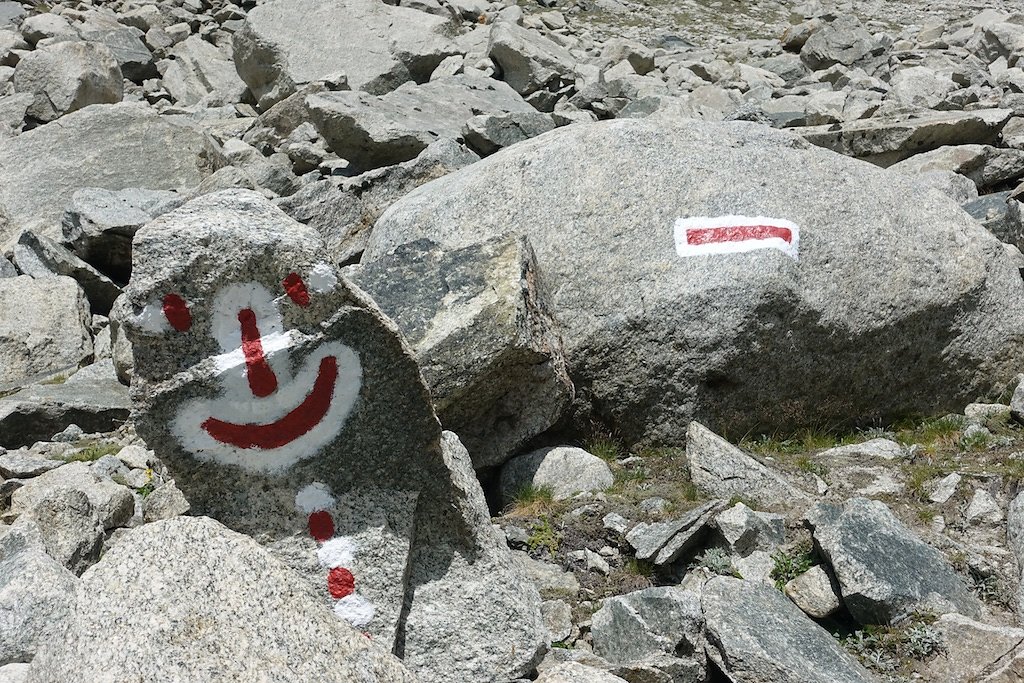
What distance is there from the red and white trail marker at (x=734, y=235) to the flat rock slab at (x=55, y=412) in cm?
507

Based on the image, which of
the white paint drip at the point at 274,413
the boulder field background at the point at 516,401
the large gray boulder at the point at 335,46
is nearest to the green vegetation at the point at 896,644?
the boulder field background at the point at 516,401

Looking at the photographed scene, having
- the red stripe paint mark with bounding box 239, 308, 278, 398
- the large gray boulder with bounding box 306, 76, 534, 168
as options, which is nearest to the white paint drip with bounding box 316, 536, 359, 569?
the red stripe paint mark with bounding box 239, 308, 278, 398

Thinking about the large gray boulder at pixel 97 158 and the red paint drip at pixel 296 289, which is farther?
the large gray boulder at pixel 97 158

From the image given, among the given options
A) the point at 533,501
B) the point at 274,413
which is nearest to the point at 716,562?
the point at 533,501

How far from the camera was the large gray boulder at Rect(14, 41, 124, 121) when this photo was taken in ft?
59.8

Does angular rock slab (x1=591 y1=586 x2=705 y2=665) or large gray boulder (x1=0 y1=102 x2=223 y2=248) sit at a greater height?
angular rock slab (x1=591 y1=586 x2=705 y2=665)

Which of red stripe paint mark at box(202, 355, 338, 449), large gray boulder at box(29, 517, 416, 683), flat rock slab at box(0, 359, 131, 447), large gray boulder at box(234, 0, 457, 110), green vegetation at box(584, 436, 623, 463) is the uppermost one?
red stripe paint mark at box(202, 355, 338, 449)

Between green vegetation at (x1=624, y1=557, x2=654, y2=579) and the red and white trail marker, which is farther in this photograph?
the red and white trail marker

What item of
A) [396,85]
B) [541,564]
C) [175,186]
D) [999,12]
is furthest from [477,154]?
[999,12]

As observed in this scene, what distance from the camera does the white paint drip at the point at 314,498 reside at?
4586 mm

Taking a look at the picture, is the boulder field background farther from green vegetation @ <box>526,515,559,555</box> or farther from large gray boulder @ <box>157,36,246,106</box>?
large gray boulder @ <box>157,36,246,106</box>

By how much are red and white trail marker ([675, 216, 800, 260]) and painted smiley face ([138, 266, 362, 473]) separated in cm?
389

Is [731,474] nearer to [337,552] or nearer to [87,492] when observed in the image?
[337,552]

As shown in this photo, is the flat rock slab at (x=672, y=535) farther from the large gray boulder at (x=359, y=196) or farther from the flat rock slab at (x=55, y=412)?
the large gray boulder at (x=359, y=196)
